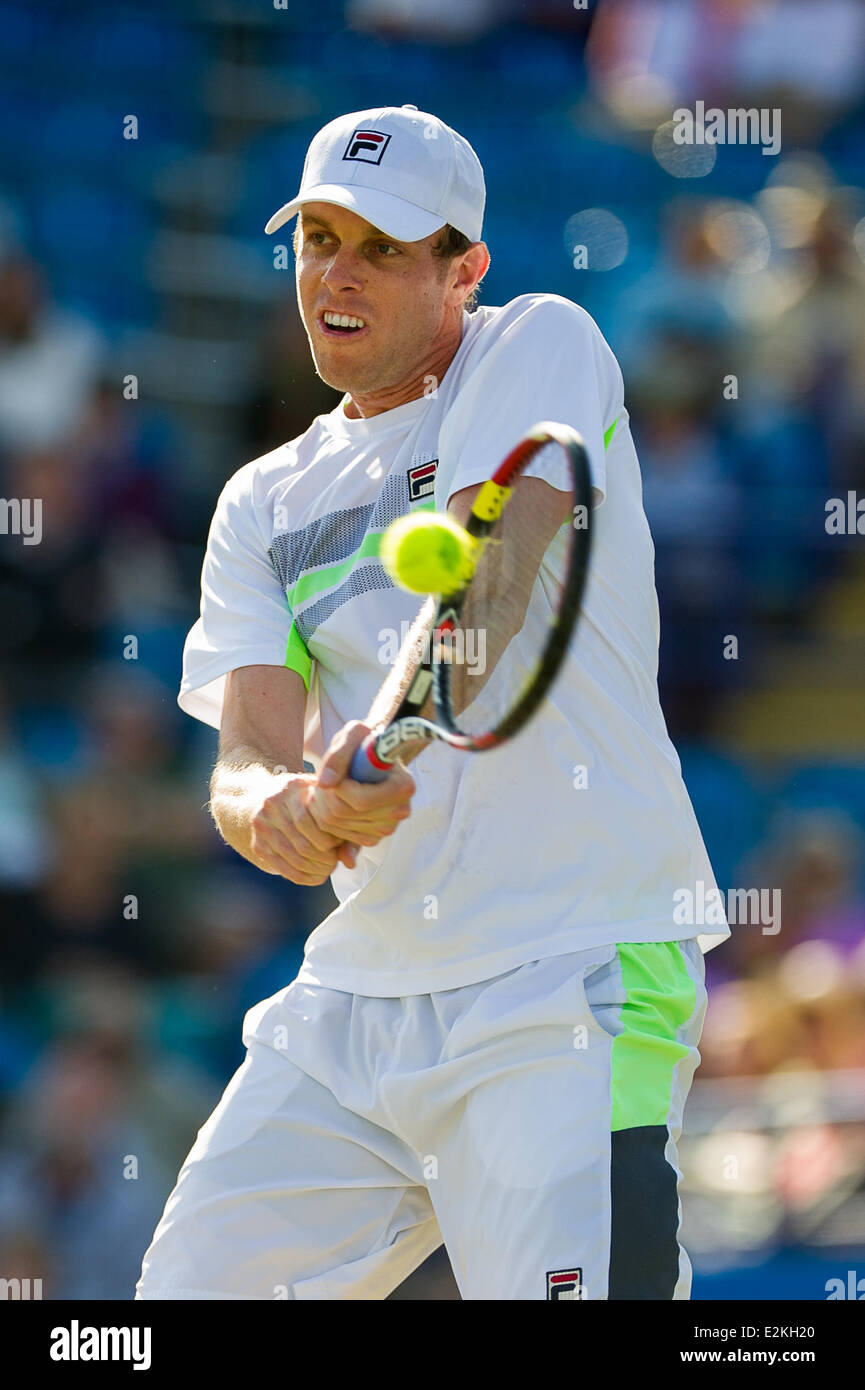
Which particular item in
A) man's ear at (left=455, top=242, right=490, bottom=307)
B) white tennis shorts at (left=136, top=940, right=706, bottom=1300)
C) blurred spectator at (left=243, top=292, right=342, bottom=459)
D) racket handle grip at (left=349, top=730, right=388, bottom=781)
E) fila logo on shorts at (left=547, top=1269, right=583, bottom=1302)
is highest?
blurred spectator at (left=243, top=292, right=342, bottom=459)

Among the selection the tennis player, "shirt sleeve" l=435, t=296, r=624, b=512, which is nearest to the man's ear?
the tennis player

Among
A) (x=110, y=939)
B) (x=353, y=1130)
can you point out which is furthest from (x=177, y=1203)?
(x=110, y=939)

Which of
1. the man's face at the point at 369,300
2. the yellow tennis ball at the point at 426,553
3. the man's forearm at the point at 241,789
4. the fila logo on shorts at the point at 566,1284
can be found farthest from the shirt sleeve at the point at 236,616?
the fila logo on shorts at the point at 566,1284

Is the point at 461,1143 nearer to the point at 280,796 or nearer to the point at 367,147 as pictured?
the point at 280,796

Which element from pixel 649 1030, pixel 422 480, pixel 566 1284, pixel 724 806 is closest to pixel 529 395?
pixel 422 480

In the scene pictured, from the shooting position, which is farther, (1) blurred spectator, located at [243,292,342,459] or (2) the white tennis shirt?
(1) blurred spectator, located at [243,292,342,459]

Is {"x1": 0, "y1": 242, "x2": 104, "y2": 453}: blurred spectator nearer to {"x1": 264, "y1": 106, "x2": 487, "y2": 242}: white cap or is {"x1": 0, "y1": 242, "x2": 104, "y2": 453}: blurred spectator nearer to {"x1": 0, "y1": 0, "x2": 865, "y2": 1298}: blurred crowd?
{"x1": 0, "y1": 0, "x2": 865, "y2": 1298}: blurred crowd

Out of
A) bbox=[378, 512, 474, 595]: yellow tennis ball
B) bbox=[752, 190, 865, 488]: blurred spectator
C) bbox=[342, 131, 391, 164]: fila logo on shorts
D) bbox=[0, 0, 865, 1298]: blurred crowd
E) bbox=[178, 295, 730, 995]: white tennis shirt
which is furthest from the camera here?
bbox=[752, 190, 865, 488]: blurred spectator

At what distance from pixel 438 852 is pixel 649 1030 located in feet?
1.24

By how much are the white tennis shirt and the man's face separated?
0.06 meters

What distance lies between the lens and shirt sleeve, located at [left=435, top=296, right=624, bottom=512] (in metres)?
2.50

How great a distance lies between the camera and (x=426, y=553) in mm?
2143

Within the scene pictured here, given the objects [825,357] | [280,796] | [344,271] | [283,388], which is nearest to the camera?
[280,796]

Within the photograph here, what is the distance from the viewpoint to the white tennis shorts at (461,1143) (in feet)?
7.70
